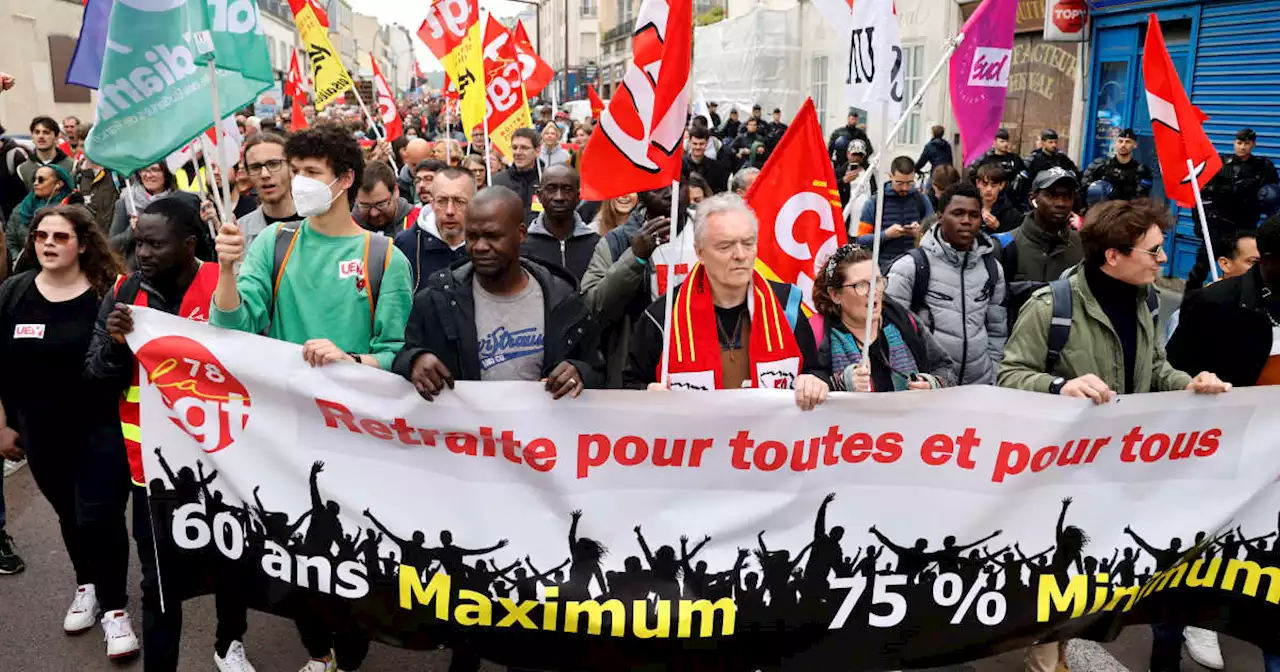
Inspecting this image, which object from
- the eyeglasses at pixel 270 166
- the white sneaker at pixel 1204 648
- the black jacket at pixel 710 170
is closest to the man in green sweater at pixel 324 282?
the eyeglasses at pixel 270 166

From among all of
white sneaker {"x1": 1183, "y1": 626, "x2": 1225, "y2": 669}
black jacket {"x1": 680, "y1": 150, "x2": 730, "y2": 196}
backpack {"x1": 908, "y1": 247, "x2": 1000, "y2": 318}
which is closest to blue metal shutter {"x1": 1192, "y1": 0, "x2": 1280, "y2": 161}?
black jacket {"x1": 680, "y1": 150, "x2": 730, "y2": 196}

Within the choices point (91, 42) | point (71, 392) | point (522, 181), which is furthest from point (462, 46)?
point (71, 392)

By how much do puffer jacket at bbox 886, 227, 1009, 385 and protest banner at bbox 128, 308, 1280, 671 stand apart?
148 cm

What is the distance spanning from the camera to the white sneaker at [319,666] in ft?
13.1

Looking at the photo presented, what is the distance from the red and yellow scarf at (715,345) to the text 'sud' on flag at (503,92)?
6924 mm

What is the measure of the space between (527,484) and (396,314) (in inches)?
32.2

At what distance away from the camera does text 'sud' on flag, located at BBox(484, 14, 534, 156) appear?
10406mm

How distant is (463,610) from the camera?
10.7 feet

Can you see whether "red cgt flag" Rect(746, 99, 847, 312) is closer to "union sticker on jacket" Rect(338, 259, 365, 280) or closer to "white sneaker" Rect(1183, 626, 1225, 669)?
"union sticker on jacket" Rect(338, 259, 365, 280)

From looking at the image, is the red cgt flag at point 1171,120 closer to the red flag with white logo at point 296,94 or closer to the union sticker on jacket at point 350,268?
the union sticker on jacket at point 350,268

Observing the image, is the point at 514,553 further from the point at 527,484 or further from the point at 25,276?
the point at 25,276

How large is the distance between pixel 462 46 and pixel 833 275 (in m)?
7.41

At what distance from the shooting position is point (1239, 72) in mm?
11656

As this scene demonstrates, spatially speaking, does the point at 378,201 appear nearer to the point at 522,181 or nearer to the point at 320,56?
the point at 522,181
